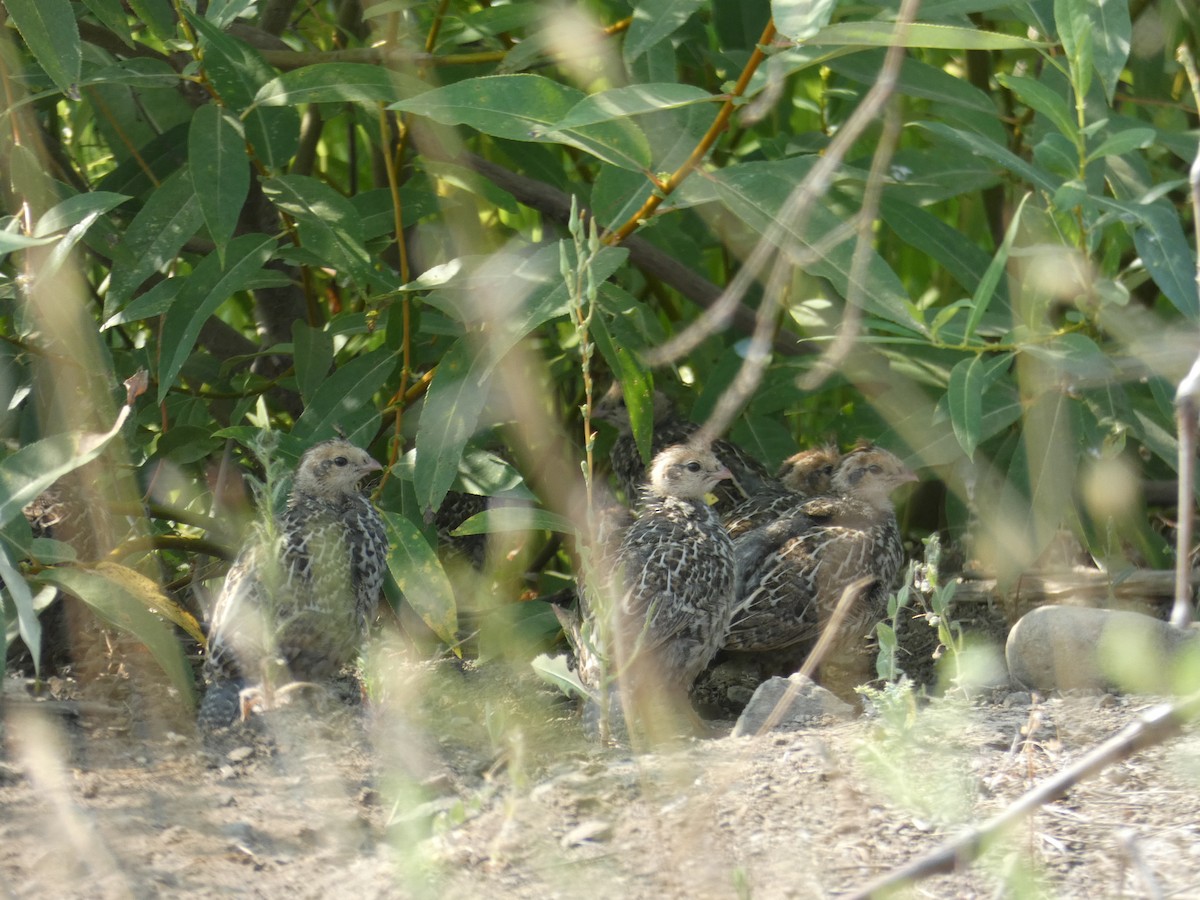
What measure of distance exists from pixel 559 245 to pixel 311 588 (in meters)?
1.24

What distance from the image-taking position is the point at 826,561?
204 inches

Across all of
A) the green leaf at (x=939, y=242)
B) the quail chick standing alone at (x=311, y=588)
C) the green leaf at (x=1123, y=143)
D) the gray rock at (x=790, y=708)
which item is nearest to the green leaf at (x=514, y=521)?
the quail chick standing alone at (x=311, y=588)

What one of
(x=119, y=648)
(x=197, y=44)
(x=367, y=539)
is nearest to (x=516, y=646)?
(x=367, y=539)

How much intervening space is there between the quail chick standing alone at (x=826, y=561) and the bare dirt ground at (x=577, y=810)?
149 cm

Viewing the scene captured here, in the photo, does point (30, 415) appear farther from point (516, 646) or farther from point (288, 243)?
point (516, 646)

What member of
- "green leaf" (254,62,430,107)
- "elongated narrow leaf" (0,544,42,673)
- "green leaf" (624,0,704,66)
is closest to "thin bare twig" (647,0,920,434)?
"green leaf" (624,0,704,66)

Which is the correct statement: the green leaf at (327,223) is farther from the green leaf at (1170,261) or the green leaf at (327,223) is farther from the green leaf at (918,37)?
the green leaf at (1170,261)

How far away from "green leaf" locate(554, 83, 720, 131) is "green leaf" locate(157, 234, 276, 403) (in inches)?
48.7

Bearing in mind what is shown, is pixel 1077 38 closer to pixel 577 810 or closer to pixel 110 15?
pixel 577 810

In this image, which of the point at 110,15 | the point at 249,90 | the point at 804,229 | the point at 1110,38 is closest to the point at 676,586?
the point at 804,229

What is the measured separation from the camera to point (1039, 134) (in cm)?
489

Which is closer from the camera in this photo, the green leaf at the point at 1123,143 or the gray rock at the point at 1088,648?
the gray rock at the point at 1088,648

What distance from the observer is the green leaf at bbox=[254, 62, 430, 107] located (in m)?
4.04

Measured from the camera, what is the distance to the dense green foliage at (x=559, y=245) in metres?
3.72
